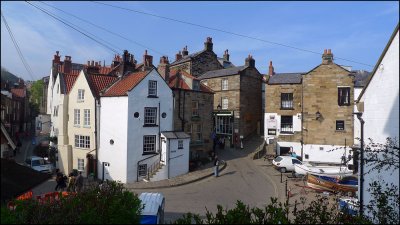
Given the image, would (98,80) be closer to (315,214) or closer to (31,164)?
(31,164)

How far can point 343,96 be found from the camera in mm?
30641

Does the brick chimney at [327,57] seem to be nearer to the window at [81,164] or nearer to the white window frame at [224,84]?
the white window frame at [224,84]

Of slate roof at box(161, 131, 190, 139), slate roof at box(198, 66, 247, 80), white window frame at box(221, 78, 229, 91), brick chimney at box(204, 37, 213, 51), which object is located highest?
brick chimney at box(204, 37, 213, 51)

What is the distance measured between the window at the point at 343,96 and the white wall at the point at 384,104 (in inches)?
701

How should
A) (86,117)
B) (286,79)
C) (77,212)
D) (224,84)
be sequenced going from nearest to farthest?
(77,212)
(86,117)
(286,79)
(224,84)

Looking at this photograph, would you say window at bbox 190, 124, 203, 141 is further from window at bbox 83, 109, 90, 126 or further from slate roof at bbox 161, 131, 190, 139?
window at bbox 83, 109, 90, 126

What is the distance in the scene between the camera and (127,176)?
24.4m

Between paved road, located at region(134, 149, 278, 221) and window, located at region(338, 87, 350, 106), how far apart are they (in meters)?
10.5

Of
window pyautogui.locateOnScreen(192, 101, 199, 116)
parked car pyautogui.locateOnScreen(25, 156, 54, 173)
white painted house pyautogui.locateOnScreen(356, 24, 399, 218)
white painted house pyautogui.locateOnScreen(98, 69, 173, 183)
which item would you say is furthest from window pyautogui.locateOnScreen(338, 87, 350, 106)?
parked car pyautogui.locateOnScreen(25, 156, 54, 173)

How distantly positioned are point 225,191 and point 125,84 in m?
11.9

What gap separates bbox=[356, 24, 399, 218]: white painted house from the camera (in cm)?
1148

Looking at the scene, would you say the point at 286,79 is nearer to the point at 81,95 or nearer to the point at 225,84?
the point at 225,84

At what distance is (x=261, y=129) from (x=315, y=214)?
34147mm

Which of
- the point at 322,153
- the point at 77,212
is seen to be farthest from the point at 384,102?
the point at 322,153
